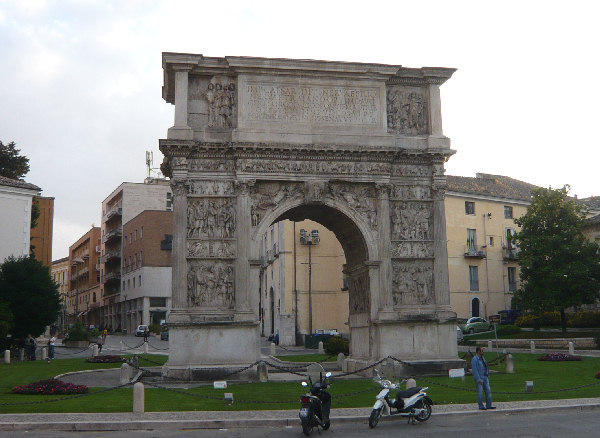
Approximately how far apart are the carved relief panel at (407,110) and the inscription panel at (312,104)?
0.67 meters

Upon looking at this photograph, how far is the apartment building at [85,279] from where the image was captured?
10044 centimetres

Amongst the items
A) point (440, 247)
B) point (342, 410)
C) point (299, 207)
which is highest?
point (299, 207)

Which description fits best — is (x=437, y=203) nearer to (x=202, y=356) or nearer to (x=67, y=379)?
(x=202, y=356)

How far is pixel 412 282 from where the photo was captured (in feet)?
89.8

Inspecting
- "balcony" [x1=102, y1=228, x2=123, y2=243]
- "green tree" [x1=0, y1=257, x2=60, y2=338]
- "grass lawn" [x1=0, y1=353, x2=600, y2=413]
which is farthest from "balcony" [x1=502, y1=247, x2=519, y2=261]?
"balcony" [x1=102, y1=228, x2=123, y2=243]

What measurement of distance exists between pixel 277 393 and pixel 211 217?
324 inches

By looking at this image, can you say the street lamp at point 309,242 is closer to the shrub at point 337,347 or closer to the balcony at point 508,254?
the shrub at point 337,347

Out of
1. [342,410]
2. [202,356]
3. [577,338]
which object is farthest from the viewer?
[577,338]

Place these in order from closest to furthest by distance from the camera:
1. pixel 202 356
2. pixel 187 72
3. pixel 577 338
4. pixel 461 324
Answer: pixel 202 356 → pixel 187 72 → pixel 577 338 → pixel 461 324

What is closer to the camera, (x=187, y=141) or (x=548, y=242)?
(x=187, y=141)

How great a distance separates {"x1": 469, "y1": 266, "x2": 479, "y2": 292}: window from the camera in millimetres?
57344

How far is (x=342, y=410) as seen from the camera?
685 inches

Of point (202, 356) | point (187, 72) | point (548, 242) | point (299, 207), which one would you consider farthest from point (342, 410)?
point (548, 242)

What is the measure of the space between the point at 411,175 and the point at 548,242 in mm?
20758
